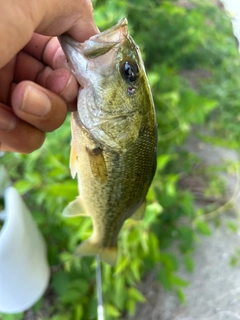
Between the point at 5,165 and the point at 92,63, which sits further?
the point at 5,165

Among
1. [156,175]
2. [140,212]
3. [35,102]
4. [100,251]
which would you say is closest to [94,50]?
[35,102]

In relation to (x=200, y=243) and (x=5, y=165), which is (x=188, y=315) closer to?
(x=200, y=243)

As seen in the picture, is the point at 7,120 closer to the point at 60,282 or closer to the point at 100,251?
the point at 100,251

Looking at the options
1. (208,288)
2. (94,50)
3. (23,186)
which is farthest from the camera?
(208,288)

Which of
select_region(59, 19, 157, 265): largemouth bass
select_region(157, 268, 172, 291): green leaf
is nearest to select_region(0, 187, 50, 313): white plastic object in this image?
select_region(59, 19, 157, 265): largemouth bass

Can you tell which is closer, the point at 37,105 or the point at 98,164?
the point at 37,105

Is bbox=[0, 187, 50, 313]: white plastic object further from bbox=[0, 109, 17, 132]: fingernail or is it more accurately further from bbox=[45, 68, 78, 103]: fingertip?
bbox=[45, 68, 78, 103]: fingertip

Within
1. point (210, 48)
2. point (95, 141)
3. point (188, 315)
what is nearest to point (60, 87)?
point (95, 141)
